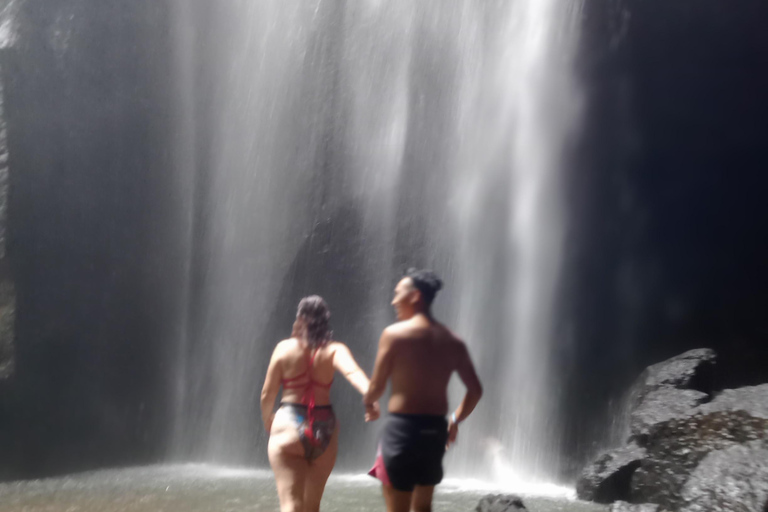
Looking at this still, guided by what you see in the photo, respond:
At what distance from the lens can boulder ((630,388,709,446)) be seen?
742 centimetres

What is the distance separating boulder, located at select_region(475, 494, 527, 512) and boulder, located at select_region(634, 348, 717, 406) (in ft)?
12.5

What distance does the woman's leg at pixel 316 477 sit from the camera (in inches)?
129

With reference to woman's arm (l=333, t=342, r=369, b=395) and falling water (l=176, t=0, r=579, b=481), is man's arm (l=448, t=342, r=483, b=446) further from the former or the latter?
falling water (l=176, t=0, r=579, b=481)

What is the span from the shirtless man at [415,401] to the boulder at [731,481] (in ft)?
13.1

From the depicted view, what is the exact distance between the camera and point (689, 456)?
6.68 metres

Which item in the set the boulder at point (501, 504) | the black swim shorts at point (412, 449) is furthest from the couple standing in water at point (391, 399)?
the boulder at point (501, 504)

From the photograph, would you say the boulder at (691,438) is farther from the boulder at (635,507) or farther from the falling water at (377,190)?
the falling water at (377,190)

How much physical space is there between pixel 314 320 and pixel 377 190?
894 cm

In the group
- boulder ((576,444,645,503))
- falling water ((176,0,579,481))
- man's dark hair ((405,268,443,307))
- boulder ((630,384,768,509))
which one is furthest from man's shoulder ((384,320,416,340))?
falling water ((176,0,579,481))

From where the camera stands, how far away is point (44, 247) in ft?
30.7

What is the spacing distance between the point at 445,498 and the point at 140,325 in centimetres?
591

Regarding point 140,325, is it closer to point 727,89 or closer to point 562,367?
point 562,367

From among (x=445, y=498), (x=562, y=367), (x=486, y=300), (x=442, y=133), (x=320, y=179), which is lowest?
(x=445, y=498)

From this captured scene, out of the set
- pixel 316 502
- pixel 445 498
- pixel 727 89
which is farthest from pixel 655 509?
pixel 727 89
